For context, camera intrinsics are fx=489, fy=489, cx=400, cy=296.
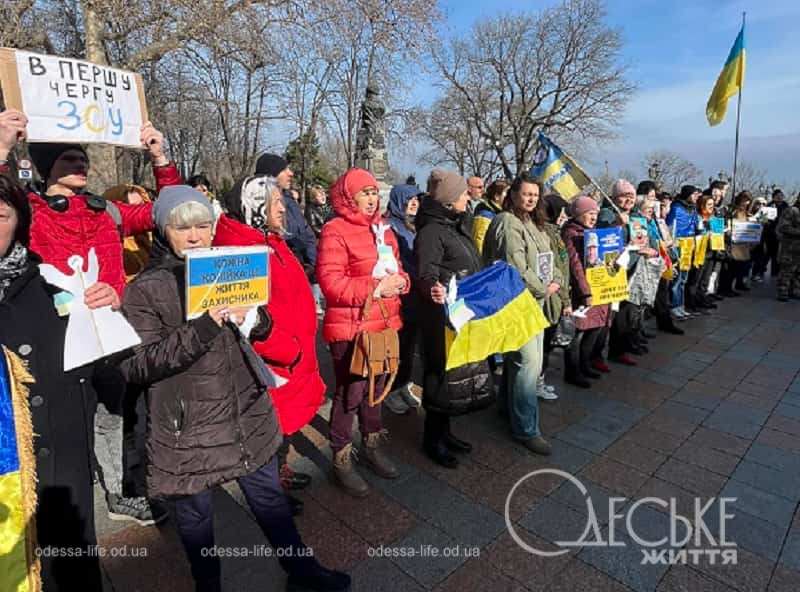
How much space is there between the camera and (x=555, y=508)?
290 cm

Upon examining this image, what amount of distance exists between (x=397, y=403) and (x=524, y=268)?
1633 mm

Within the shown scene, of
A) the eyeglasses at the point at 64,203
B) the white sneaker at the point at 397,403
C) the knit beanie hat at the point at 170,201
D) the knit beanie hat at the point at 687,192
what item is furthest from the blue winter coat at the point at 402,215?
the knit beanie hat at the point at 687,192

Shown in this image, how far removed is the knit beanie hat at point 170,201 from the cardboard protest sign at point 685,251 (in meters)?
7.02

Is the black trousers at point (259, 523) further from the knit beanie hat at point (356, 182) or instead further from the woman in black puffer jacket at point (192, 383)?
the knit beanie hat at point (356, 182)

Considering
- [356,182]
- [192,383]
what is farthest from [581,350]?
[192,383]

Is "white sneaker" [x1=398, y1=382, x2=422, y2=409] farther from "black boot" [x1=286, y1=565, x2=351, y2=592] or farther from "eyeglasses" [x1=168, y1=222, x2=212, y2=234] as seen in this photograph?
"eyeglasses" [x1=168, y1=222, x2=212, y2=234]

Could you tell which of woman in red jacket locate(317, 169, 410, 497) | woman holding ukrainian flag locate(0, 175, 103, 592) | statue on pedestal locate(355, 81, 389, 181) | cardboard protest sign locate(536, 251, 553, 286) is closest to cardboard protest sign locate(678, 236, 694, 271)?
cardboard protest sign locate(536, 251, 553, 286)

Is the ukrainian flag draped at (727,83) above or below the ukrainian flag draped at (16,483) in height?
above

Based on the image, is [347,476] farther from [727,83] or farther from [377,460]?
[727,83]

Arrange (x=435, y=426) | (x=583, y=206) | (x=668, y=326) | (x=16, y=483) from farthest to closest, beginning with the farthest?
(x=668, y=326) < (x=583, y=206) < (x=435, y=426) < (x=16, y=483)

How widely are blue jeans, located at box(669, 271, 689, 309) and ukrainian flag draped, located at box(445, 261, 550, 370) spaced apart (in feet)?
15.7

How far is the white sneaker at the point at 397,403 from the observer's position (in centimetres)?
423

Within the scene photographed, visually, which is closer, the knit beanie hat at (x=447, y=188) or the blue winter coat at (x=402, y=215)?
the knit beanie hat at (x=447, y=188)

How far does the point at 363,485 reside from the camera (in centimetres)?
305
